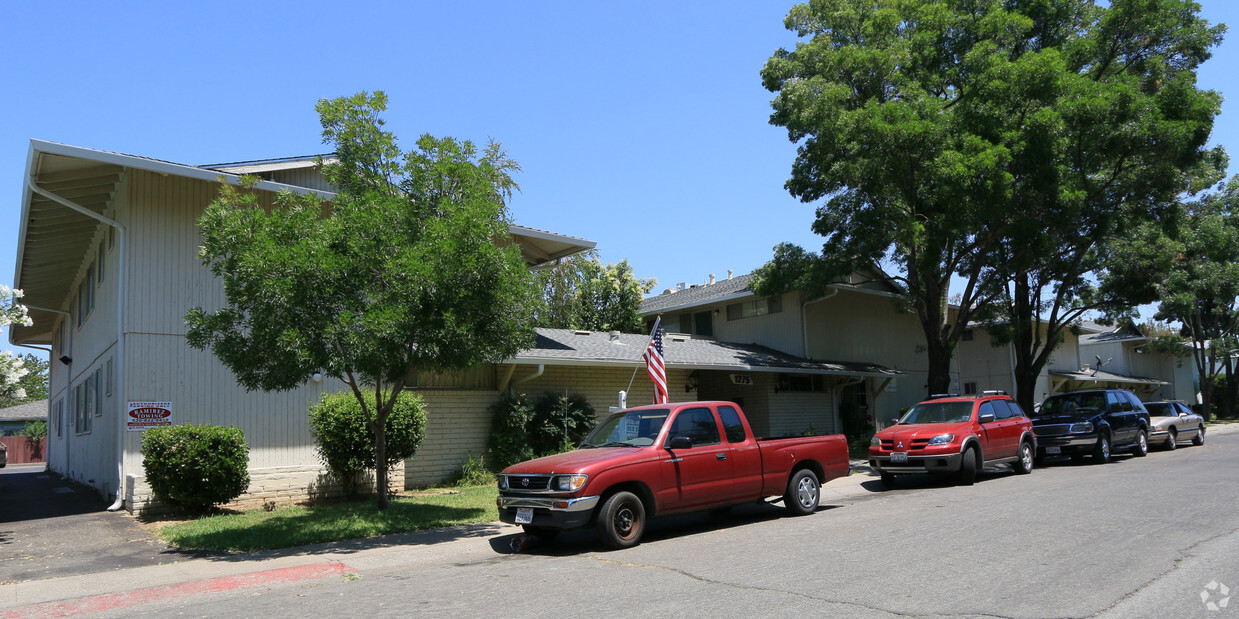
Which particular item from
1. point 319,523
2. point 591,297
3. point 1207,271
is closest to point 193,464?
point 319,523

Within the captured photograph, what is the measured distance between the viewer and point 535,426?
17.8 meters

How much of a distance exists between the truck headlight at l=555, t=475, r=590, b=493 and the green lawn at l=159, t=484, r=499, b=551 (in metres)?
3.21

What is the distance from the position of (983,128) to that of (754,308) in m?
10.1

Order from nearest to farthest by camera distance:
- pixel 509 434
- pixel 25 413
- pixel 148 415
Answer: pixel 148 415 < pixel 509 434 < pixel 25 413

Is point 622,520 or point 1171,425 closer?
point 622,520

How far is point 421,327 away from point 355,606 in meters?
4.34

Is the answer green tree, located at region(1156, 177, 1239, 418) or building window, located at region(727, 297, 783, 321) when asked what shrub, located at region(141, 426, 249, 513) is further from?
green tree, located at region(1156, 177, 1239, 418)

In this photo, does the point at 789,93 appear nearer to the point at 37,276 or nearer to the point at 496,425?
the point at 496,425

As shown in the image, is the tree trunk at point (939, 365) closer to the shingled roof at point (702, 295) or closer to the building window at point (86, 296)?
the shingled roof at point (702, 295)

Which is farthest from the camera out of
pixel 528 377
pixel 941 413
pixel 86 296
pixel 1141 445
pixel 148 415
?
pixel 1141 445

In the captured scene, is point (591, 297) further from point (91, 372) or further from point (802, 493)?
point (802, 493)

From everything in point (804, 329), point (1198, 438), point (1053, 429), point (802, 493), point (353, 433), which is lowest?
point (1198, 438)

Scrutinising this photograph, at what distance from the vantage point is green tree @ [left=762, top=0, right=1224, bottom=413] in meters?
20.1

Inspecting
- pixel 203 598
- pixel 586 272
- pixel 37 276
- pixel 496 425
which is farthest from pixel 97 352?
pixel 586 272
